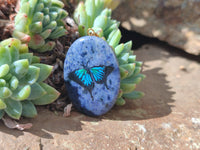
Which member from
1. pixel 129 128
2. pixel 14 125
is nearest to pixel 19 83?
pixel 14 125

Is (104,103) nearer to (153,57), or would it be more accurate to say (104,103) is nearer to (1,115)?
(1,115)

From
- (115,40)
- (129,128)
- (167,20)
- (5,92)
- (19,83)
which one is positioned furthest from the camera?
(167,20)

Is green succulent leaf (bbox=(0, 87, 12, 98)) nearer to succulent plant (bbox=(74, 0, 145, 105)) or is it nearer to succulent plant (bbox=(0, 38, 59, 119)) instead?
succulent plant (bbox=(0, 38, 59, 119))

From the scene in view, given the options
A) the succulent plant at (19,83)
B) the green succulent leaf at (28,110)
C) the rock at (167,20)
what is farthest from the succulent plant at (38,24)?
the rock at (167,20)

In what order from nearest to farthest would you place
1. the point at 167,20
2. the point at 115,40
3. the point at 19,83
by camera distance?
1. the point at 19,83
2. the point at 115,40
3. the point at 167,20

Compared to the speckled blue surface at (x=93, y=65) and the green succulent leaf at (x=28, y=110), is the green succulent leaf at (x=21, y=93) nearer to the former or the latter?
the green succulent leaf at (x=28, y=110)

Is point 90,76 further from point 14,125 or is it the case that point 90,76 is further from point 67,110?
point 14,125
